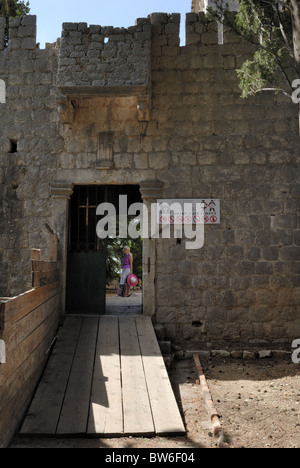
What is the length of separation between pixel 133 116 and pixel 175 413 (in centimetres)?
453

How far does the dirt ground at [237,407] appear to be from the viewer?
340cm

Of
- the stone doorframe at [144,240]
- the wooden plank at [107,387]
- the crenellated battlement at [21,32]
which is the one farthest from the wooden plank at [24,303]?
→ the crenellated battlement at [21,32]

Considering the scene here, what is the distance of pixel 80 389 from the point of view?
4160 millimetres

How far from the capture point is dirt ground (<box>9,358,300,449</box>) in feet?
11.2

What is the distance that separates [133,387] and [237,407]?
3.80 ft

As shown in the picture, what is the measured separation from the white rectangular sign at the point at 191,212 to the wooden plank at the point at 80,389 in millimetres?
2076

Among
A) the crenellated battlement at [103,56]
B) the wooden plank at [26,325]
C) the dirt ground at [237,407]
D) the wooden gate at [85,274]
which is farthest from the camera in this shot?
the wooden gate at [85,274]

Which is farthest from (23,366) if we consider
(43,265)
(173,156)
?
(173,156)

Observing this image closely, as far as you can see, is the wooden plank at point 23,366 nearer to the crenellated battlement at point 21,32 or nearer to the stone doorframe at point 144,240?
the stone doorframe at point 144,240

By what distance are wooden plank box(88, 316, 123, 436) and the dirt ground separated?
0.52 ft

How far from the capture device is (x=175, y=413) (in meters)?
3.80

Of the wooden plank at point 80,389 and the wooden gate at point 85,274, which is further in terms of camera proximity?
the wooden gate at point 85,274

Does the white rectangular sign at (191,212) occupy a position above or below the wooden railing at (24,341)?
above

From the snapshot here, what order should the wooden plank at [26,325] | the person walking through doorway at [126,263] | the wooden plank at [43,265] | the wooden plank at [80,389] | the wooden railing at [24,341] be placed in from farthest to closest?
the person walking through doorway at [126,263] < the wooden plank at [43,265] < the wooden plank at [80,389] < the wooden plank at [26,325] < the wooden railing at [24,341]
